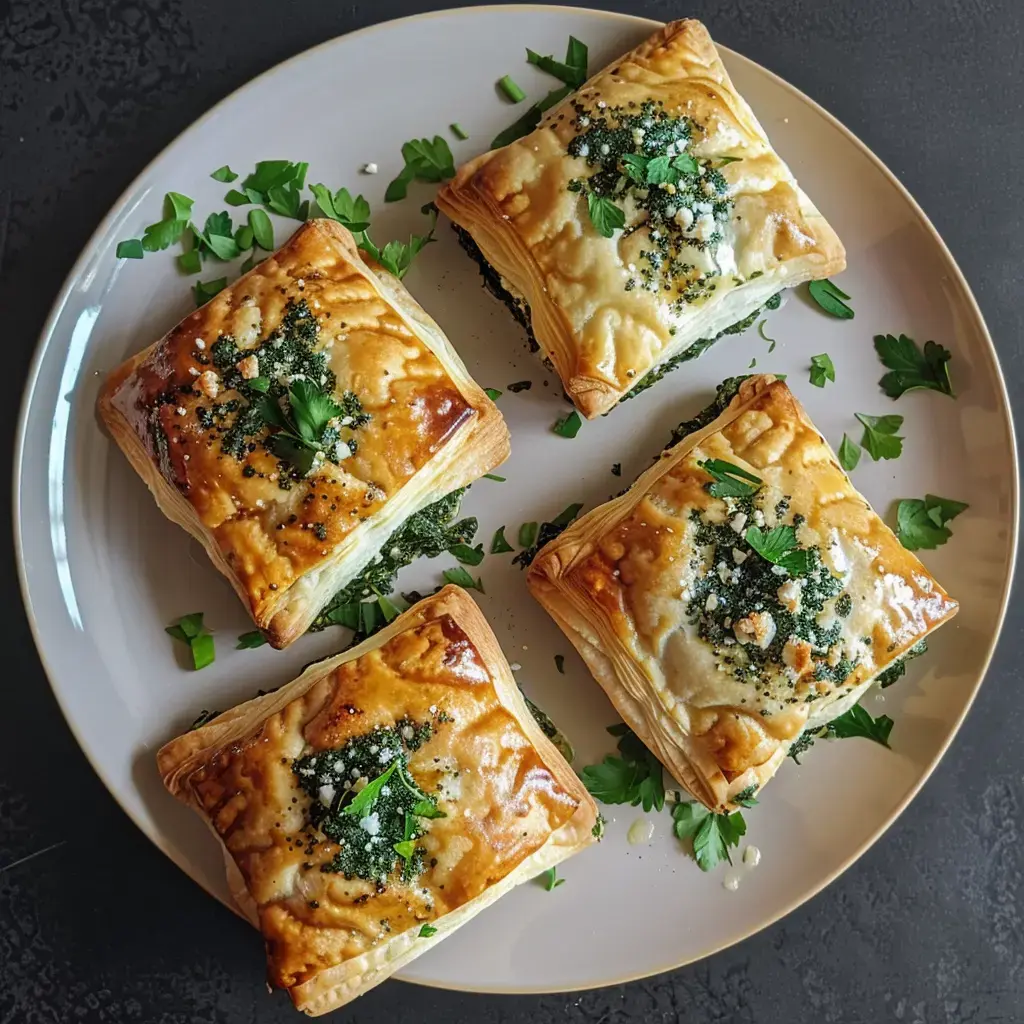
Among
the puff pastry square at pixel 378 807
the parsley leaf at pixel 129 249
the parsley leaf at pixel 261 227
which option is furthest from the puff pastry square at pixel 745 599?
the parsley leaf at pixel 129 249

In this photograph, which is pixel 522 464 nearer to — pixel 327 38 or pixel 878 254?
pixel 878 254

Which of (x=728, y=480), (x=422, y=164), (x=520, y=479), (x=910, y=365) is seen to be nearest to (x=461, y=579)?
(x=520, y=479)

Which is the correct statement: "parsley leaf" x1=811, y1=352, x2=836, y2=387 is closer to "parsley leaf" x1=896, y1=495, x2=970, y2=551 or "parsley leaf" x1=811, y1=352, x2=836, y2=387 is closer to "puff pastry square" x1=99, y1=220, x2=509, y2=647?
"parsley leaf" x1=896, y1=495, x2=970, y2=551

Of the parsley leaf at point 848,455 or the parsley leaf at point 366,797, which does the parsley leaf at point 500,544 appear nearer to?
the parsley leaf at point 366,797

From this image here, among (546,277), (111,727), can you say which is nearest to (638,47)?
(546,277)

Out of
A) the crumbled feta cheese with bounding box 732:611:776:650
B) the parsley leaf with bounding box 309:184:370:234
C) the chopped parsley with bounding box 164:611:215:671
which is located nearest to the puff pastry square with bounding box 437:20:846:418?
the parsley leaf with bounding box 309:184:370:234

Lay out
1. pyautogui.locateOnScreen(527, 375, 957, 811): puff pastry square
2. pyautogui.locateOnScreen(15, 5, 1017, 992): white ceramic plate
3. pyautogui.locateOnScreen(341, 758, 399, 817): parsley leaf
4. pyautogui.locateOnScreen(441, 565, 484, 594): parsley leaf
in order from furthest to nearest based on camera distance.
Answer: pyautogui.locateOnScreen(441, 565, 484, 594): parsley leaf
pyautogui.locateOnScreen(15, 5, 1017, 992): white ceramic plate
pyautogui.locateOnScreen(527, 375, 957, 811): puff pastry square
pyautogui.locateOnScreen(341, 758, 399, 817): parsley leaf
